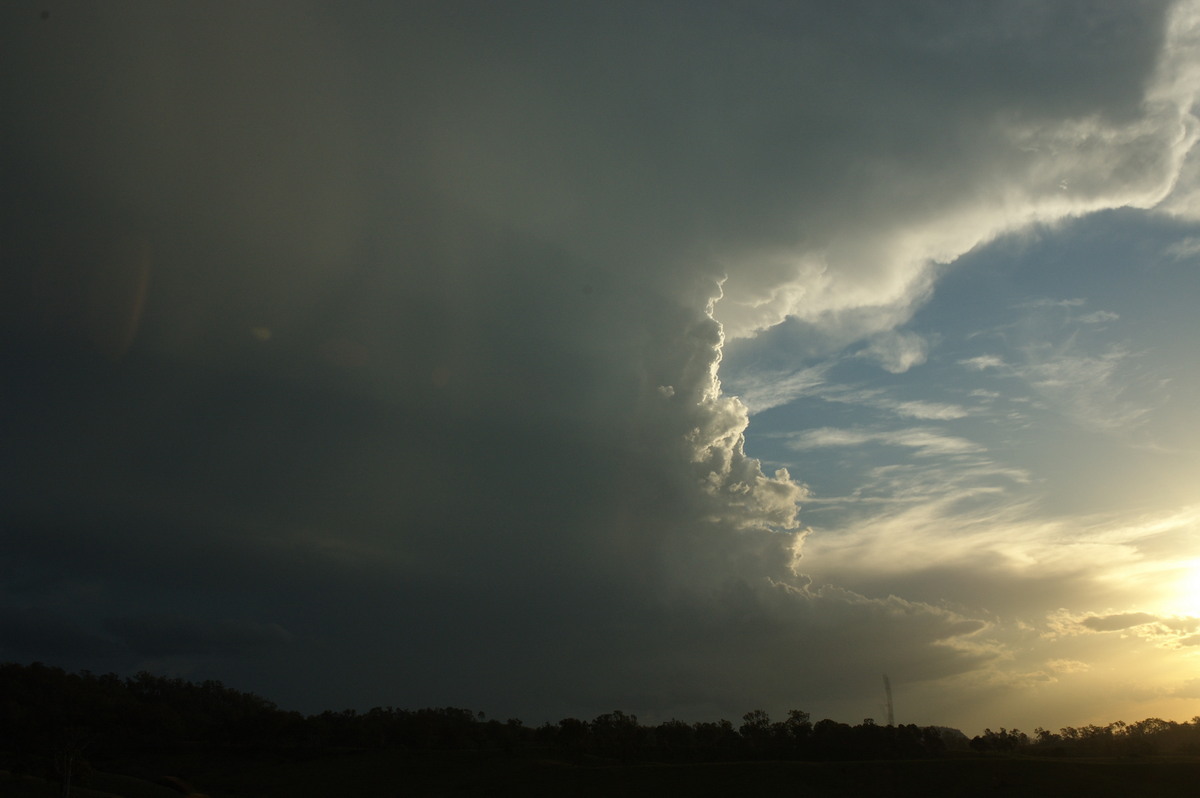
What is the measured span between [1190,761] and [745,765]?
2070 inches

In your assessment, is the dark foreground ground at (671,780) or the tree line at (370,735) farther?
the tree line at (370,735)

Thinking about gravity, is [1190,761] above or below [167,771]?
above

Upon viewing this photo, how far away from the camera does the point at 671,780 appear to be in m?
98.1

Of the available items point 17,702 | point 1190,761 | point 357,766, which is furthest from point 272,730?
point 1190,761

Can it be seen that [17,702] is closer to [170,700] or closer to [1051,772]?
[170,700]

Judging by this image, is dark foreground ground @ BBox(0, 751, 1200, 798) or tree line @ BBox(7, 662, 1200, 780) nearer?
dark foreground ground @ BBox(0, 751, 1200, 798)

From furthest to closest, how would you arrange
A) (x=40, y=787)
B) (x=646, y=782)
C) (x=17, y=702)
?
(x=17, y=702) < (x=646, y=782) < (x=40, y=787)

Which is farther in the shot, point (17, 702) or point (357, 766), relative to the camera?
point (17, 702)

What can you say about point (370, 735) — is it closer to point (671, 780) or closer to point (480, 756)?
point (480, 756)

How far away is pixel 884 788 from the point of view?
9094cm

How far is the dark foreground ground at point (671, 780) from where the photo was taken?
85625 mm

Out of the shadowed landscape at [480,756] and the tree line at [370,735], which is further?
the tree line at [370,735]

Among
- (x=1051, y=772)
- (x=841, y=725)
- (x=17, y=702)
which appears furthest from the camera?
(x=841, y=725)

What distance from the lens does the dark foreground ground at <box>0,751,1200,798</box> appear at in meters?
85.6
